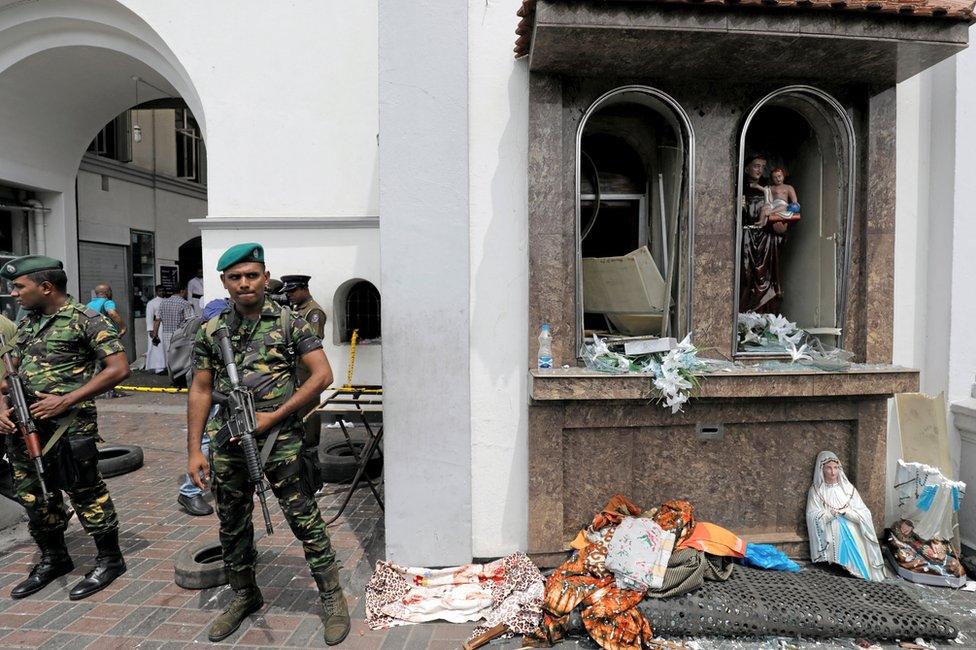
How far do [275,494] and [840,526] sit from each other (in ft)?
12.2

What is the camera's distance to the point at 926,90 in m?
4.06

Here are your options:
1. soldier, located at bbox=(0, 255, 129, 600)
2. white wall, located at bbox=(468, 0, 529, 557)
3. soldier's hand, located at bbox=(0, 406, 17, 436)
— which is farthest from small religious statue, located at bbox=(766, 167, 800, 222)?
soldier's hand, located at bbox=(0, 406, 17, 436)

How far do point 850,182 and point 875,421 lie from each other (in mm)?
1750

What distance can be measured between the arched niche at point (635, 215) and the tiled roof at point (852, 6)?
0.72 meters

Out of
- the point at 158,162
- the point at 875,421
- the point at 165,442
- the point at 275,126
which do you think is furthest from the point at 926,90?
the point at 158,162

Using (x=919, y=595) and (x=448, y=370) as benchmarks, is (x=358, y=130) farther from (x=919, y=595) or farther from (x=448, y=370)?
(x=919, y=595)

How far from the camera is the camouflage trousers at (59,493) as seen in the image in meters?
3.65

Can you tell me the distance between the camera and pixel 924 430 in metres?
4.05

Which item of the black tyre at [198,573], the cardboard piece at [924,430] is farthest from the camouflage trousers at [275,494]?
the cardboard piece at [924,430]

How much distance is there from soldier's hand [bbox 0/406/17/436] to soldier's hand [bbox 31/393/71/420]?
153 mm

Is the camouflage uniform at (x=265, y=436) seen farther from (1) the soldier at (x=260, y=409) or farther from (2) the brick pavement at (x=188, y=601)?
(2) the brick pavement at (x=188, y=601)

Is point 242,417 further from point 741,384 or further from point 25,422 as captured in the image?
point 741,384

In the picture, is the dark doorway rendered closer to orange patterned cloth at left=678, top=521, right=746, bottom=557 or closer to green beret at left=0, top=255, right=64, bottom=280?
A: green beret at left=0, top=255, right=64, bottom=280

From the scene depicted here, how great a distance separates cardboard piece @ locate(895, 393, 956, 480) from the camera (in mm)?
4004
